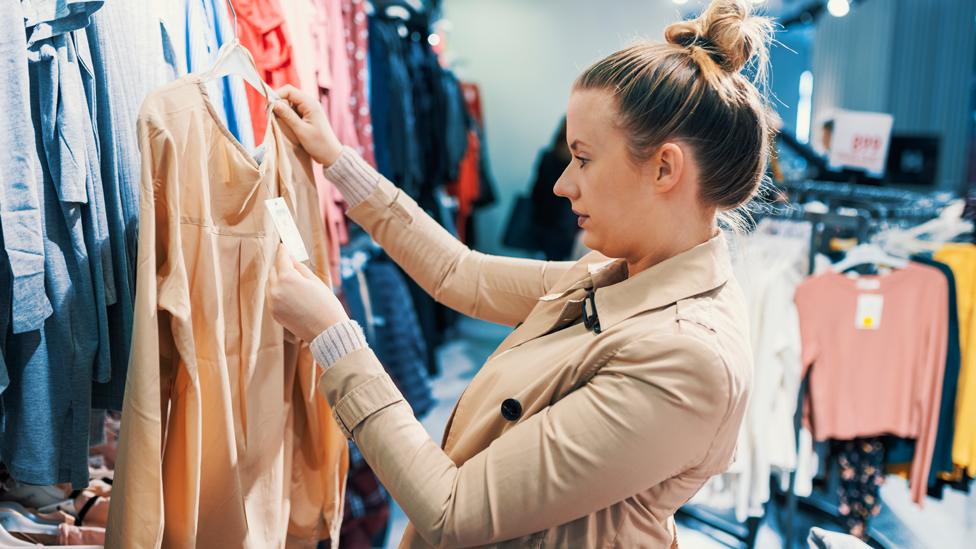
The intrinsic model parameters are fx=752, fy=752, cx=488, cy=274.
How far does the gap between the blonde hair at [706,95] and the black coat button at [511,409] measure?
0.41m

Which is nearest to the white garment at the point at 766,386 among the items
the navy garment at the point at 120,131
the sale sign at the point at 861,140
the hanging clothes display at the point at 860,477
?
the hanging clothes display at the point at 860,477

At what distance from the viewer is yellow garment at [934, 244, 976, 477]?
103 inches

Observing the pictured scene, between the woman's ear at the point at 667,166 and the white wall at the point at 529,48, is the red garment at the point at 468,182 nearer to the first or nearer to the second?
the white wall at the point at 529,48

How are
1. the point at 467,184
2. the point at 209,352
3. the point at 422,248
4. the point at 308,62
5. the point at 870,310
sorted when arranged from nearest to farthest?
1. the point at 209,352
2. the point at 422,248
3. the point at 308,62
4. the point at 870,310
5. the point at 467,184

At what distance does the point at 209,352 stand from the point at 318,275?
34cm


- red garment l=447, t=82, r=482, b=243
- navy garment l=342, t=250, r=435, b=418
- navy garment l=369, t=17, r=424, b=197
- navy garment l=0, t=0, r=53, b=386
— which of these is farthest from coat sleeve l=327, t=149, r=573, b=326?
red garment l=447, t=82, r=482, b=243

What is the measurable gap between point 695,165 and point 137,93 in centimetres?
98

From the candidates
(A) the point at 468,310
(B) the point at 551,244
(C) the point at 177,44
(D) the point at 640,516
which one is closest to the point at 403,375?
(A) the point at 468,310

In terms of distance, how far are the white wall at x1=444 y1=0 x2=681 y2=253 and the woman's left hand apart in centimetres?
562

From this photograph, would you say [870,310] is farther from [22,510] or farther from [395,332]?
[22,510]

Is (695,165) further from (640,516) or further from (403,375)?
(403,375)

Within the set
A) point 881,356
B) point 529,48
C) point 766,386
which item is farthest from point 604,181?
point 529,48

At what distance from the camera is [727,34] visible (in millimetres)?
1184

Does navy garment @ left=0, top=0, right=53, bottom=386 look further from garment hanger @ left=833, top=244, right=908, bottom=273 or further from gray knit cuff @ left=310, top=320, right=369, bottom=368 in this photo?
garment hanger @ left=833, top=244, right=908, bottom=273
